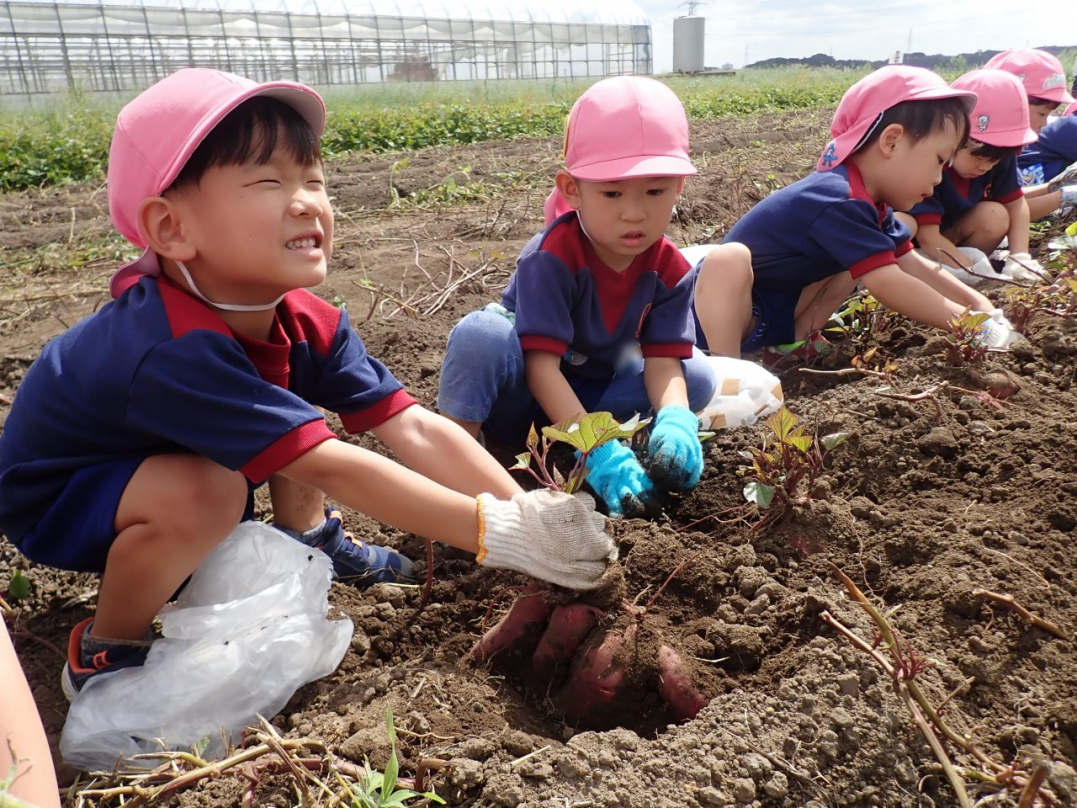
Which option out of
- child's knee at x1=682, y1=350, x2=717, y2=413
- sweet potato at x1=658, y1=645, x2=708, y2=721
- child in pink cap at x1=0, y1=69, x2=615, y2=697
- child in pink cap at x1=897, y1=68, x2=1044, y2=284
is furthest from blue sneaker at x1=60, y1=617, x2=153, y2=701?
child in pink cap at x1=897, y1=68, x2=1044, y2=284

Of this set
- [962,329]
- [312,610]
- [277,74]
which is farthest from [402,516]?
[277,74]

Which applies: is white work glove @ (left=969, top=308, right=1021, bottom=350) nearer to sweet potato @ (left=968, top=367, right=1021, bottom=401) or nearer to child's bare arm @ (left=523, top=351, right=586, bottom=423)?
sweet potato @ (left=968, top=367, right=1021, bottom=401)

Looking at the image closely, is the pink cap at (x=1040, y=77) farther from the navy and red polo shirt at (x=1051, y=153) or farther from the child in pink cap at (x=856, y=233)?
the child in pink cap at (x=856, y=233)

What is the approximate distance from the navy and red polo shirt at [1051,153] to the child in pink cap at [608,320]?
3891 millimetres

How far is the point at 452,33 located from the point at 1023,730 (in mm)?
23277

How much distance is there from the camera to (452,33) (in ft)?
72.4

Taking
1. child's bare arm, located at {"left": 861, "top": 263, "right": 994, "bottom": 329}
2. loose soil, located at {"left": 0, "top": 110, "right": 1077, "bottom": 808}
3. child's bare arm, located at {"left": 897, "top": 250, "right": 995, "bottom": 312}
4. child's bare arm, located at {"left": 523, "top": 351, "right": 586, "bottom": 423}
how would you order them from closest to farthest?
1. loose soil, located at {"left": 0, "top": 110, "right": 1077, "bottom": 808}
2. child's bare arm, located at {"left": 523, "top": 351, "right": 586, "bottom": 423}
3. child's bare arm, located at {"left": 861, "top": 263, "right": 994, "bottom": 329}
4. child's bare arm, located at {"left": 897, "top": 250, "right": 995, "bottom": 312}

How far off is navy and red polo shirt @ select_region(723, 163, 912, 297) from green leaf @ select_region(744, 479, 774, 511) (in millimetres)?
1260

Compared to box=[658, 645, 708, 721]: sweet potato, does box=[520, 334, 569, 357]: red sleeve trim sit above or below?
above

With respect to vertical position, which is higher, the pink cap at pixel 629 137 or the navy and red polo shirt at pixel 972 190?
the pink cap at pixel 629 137

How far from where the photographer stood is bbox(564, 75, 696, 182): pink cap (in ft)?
6.88

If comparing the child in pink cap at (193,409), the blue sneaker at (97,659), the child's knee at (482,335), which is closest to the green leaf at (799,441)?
the child in pink cap at (193,409)

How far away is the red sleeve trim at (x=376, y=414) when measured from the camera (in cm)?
184

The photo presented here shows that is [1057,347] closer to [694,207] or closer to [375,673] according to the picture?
[375,673]
